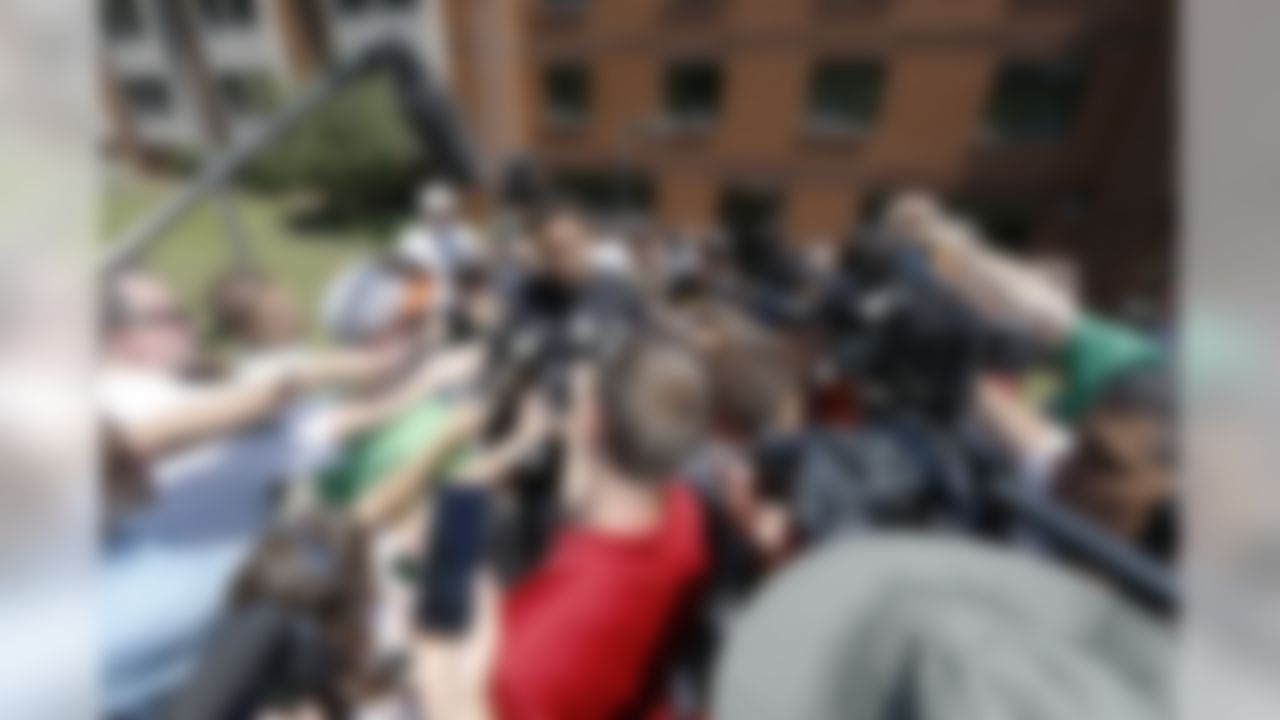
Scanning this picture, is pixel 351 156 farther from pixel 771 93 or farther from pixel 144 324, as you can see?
pixel 771 93

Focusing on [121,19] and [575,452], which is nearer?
[121,19]

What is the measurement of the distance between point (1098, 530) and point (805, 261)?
30 centimetres

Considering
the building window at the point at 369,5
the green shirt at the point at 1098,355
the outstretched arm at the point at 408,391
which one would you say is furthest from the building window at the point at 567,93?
the green shirt at the point at 1098,355

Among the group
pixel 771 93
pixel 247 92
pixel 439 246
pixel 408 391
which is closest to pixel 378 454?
pixel 408 391

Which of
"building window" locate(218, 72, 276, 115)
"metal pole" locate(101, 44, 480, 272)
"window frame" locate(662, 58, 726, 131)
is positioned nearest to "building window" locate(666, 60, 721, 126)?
"window frame" locate(662, 58, 726, 131)

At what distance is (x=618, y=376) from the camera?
72cm

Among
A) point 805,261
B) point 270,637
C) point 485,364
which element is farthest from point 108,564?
point 805,261

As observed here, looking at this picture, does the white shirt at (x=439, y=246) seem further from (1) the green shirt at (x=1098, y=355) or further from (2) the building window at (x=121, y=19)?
(1) the green shirt at (x=1098, y=355)

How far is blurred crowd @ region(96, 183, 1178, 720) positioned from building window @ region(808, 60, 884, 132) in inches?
3.6

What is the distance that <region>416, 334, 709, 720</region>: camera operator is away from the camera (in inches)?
27.1

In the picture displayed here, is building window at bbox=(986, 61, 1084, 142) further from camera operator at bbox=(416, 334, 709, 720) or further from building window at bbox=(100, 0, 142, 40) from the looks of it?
building window at bbox=(100, 0, 142, 40)

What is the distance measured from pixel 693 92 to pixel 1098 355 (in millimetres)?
352

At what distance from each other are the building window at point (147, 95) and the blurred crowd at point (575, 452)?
0.11 meters

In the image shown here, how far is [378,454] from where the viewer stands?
73 cm
